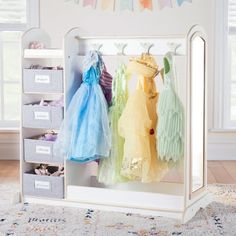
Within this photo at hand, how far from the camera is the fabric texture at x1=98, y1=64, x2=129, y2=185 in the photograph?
3.13 m

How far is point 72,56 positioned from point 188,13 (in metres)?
1.66

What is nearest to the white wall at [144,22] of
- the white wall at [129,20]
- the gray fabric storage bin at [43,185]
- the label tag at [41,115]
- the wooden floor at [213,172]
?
the white wall at [129,20]

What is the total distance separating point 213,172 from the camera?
13.9 feet

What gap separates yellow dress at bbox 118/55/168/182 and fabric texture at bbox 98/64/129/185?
0.15ft

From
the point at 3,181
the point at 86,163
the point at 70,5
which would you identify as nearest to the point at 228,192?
the point at 86,163

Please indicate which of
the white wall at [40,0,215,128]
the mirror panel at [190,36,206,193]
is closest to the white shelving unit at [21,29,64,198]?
the mirror panel at [190,36,206,193]

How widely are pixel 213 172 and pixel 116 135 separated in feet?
4.45

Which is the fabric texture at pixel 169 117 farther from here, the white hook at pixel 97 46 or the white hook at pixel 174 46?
the white hook at pixel 97 46

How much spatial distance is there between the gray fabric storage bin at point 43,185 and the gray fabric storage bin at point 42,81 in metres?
0.52

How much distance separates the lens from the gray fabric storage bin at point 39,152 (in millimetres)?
3293

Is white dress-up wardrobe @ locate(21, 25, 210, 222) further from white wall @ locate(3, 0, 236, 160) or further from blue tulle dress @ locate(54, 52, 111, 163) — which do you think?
white wall @ locate(3, 0, 236, 160)

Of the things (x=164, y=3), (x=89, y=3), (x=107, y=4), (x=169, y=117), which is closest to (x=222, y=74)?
A: (x=164, y=3)

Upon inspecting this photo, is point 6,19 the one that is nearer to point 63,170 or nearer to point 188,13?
point 188,13

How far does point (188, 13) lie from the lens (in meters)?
4.59
